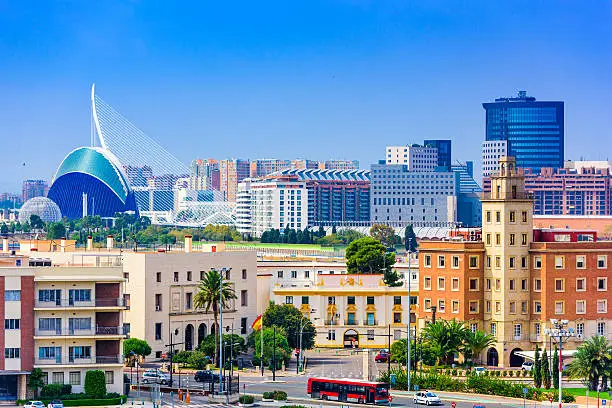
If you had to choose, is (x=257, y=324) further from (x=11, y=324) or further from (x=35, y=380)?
(x=35, y=380)

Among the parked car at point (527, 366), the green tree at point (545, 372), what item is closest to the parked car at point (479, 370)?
the parked car at point (527, 366)

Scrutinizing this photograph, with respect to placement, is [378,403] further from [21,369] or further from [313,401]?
[21,369]

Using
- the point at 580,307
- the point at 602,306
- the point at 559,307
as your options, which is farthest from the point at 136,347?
the point at 602,306

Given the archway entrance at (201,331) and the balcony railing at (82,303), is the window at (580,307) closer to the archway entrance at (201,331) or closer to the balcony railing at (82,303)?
the archway entrance at (201,331)

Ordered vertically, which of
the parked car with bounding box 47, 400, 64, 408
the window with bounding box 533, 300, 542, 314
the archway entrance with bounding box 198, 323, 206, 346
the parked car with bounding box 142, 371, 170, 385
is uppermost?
the window with bounding box 533, 300, 542, 314

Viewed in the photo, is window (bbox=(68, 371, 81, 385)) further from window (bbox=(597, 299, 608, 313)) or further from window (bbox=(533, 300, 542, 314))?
window (bbox=(597, 299, 608, 313))

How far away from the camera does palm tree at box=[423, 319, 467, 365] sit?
78.6m

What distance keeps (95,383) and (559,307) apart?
29.8 meters

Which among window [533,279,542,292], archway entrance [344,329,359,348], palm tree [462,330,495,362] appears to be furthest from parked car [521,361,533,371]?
archway entrance [344,329,359,348]

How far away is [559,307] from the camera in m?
82.8

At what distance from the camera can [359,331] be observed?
9469 centimetres

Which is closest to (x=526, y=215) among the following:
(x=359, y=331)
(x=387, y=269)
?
(x=359, y=331)

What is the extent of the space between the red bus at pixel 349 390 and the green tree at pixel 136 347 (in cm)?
1559

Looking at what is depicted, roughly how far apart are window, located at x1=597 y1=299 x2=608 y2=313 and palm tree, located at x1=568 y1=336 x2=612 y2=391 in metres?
14.2
